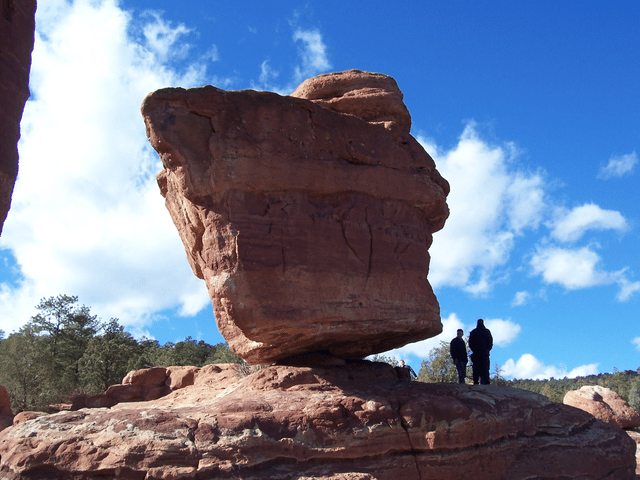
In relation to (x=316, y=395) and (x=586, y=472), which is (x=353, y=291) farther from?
(x=586, y=472)

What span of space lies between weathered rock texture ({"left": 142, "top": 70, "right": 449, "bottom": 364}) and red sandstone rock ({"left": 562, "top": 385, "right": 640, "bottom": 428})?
28.7 ft

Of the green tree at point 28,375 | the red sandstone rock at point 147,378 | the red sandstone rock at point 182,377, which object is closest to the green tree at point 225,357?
the red sandstone rock at point 147,378

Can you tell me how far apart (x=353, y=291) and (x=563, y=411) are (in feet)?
15.2

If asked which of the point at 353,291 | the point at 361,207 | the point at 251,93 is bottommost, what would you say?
the point at 353,291

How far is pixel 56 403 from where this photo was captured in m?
24.7

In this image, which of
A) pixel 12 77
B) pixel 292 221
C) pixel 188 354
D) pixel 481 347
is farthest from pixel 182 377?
pixel 188 354

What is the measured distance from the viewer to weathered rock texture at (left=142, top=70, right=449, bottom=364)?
7.48m

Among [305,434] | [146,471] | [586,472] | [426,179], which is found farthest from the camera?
[426,179]

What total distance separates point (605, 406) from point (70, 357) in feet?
88.1

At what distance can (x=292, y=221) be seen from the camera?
312 inches

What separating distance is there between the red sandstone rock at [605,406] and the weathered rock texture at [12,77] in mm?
15581

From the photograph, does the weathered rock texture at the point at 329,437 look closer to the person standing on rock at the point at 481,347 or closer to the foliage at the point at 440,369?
the person standing on rock at the point at 481,347

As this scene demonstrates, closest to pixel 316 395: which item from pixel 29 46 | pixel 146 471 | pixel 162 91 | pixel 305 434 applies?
pixel 305 434

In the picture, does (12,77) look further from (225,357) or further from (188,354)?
(188,354)
